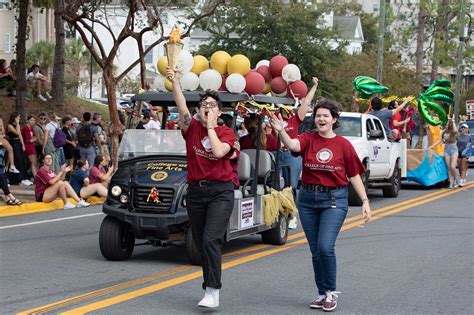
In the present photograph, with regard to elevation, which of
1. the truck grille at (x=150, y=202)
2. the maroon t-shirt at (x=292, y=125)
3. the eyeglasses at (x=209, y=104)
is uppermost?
the eyeglasses at (x=209, y=104)

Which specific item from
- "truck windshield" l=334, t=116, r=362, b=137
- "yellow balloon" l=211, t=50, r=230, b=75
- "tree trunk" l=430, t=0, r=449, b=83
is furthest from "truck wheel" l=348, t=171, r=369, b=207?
"tree trunk" l=430, t=0, r=449, b=83

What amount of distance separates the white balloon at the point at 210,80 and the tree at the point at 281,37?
34.2 meters

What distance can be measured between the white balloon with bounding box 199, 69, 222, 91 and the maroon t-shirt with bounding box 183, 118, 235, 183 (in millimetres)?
2865

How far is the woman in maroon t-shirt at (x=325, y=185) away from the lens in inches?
330

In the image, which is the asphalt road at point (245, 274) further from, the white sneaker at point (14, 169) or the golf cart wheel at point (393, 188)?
the golf cart wheel at point (393, 188)

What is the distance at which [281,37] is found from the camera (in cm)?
4622

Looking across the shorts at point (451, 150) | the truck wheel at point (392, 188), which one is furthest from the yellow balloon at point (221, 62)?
the shorts at point (451, 150)

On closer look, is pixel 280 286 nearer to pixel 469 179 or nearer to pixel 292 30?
pixel 469 179

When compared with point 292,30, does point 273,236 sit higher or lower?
lower

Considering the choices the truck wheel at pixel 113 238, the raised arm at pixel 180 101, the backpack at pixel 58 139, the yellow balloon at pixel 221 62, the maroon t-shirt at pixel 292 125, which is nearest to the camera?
the raised arm at pixel 180 101

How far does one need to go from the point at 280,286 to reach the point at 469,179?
19.5 meters

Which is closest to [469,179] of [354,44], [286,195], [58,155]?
[58,155]

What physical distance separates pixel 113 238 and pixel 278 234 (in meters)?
2.67

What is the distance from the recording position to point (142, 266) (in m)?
10.8
